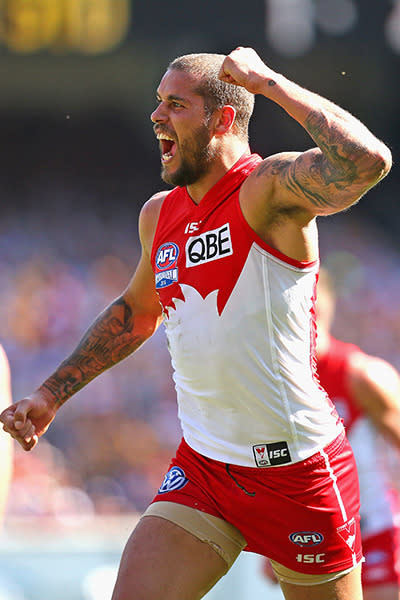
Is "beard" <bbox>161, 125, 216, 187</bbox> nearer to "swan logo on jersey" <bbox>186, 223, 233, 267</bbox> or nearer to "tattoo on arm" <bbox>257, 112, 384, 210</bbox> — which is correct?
"swan logo on jersey" <bbox>186, 223, 233, 267</bbox>

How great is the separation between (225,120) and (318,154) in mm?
792

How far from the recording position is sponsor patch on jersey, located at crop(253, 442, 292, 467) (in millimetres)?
3641

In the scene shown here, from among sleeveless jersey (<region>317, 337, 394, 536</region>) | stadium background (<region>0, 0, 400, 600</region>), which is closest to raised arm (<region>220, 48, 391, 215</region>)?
sleeveless jersey (<region>317, 337, 394, 536</region>)

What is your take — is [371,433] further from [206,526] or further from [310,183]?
[310,183]

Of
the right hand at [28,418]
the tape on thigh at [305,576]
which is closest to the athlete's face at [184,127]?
the right hand at [28,418]

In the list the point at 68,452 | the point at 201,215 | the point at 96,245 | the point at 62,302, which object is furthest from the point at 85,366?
the point at 96,245

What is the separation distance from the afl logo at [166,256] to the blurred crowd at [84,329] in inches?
243

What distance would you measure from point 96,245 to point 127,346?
9.63 m

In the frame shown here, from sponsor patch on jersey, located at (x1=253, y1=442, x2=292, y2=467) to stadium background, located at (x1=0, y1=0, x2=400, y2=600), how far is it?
226 inches

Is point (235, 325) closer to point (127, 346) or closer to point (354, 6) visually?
point (127, 346)

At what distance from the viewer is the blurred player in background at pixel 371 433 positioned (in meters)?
5.12

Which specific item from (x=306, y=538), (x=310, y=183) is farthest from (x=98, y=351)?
(x=310, y=183)

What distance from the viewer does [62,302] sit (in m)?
12.6

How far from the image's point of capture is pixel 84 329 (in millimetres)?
12227
